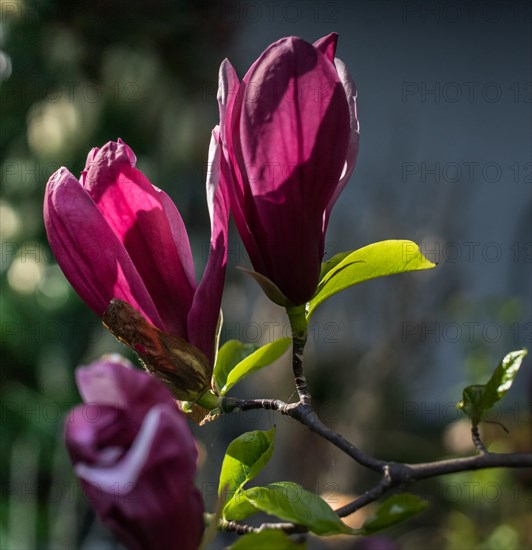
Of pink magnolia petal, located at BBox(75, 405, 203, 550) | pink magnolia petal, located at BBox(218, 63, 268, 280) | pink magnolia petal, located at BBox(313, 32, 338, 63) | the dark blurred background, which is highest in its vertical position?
pink magnolia petal, located at BBox(313, 32, 338, 63)

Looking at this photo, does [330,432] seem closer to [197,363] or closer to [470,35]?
[197,363]

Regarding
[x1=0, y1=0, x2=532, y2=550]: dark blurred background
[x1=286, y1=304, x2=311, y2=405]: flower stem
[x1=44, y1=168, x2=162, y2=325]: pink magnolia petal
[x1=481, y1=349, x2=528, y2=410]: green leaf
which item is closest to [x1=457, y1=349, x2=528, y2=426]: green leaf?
[x1=481, y1=349, x2=528, y2=410]: green leaf

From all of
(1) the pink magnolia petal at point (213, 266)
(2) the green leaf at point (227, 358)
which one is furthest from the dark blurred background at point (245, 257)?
(1) the pink magnolia petal at point (213, 266)

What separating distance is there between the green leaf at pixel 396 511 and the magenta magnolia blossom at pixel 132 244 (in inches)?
6.3

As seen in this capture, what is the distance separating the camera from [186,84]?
3410mm

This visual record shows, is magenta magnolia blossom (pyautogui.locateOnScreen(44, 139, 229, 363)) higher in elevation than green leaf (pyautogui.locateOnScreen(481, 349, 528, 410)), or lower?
higher

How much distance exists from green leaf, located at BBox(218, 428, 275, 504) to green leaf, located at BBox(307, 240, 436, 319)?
0.09 metres

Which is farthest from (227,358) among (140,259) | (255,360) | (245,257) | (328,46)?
(245,257)

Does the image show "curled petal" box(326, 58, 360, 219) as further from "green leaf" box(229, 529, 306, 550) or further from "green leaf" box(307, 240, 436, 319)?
"green leaf" box(229, 529, 306, 550)

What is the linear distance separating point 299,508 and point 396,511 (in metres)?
0.05

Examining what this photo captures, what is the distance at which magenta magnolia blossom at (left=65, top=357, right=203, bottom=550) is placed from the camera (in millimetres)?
332

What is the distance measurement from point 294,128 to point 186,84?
3.05m

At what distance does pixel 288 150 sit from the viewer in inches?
18.6

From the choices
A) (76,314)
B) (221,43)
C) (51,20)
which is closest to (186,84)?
(221,43)
